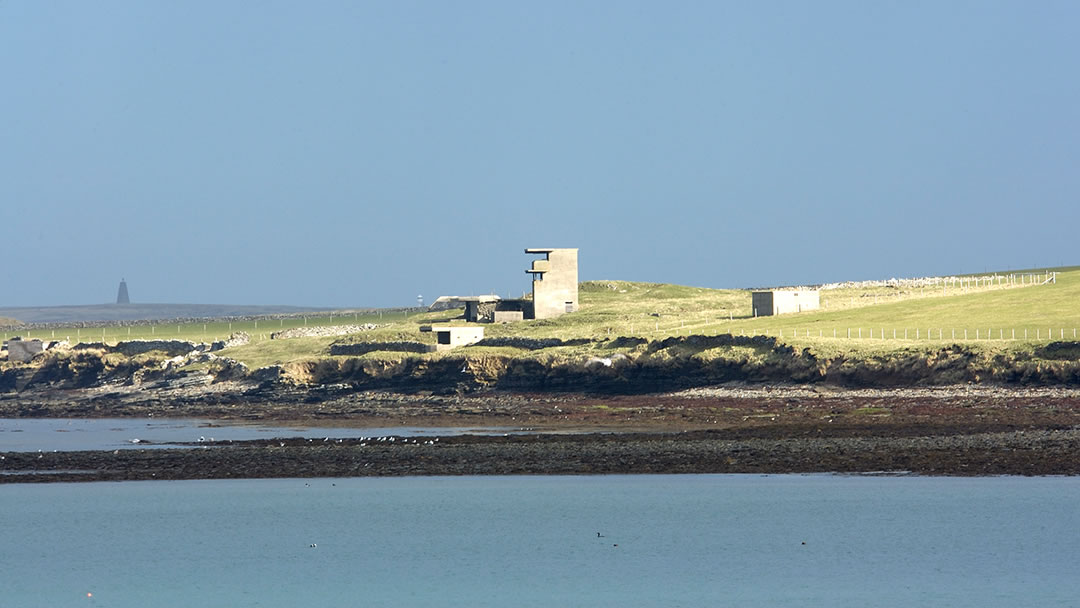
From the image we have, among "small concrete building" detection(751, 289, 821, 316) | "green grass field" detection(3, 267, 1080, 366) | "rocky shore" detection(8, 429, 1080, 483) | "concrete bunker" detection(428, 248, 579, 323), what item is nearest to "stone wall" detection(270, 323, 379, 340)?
"green grass field" detection(3, 267, 1080, 366)

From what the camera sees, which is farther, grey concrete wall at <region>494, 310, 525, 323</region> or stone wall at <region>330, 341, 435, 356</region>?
grey concrete wall at <region>494, 310, 525, 323</region>

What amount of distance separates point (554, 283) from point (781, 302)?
18.5 metres

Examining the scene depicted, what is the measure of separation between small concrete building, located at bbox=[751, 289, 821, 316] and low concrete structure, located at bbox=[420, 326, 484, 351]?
17.9 metres

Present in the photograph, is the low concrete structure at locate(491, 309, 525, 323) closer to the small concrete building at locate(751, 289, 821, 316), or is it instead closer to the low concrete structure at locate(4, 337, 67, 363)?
the small concrete building at locate(751, 289, 821, 316)

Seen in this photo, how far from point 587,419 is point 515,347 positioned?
25.0 m

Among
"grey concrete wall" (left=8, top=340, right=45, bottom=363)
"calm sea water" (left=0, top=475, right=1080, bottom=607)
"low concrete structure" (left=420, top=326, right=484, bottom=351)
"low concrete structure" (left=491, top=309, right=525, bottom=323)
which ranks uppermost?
"low concrete structure" (left=491, top=309, right=525, bottom=323)

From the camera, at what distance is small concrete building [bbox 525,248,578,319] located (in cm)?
10162

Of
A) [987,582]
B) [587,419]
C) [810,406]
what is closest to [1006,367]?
[810,406]

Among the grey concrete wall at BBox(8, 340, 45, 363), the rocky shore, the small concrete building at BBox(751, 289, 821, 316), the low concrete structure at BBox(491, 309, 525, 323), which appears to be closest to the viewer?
the rocky shore

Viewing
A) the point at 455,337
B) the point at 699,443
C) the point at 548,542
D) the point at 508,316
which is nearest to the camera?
the point at 548,542

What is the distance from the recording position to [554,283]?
103 metres

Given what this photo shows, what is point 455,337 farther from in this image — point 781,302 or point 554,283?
point 781,302

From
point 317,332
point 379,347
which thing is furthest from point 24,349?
point 379,347

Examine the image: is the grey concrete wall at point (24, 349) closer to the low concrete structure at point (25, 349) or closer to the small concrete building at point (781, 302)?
the low concrete structure at point (25, 349)
